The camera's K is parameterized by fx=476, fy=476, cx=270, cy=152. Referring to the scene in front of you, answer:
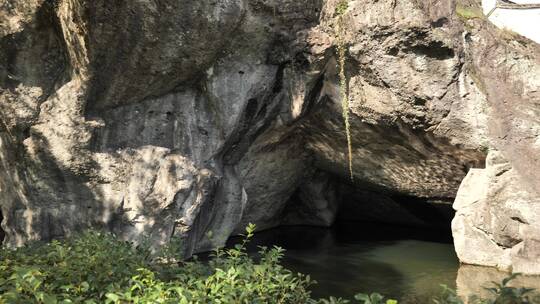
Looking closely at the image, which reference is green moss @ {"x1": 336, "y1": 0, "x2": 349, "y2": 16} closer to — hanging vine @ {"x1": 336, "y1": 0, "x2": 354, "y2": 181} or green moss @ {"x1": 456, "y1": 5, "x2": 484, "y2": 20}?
hanging vine @ {"x1": 336, "y1": 0, "x2": 354, "y2": 181}

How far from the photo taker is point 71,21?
31.4 ft

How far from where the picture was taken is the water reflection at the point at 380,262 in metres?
9.45

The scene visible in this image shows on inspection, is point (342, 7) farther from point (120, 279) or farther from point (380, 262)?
point (120, 279)

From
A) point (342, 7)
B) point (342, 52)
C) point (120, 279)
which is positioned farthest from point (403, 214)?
point (120, 279)

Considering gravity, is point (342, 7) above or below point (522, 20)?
below

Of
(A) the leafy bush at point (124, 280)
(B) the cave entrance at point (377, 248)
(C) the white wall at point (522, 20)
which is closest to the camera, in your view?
(A) the leafy bush at point (124, 280)

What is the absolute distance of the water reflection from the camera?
9.45 meters

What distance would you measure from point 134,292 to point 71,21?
7.35 meters

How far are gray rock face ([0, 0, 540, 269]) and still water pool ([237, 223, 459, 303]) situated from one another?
1.50 meters

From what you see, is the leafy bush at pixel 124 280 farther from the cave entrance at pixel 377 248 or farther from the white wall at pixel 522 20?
the white wall at pixel 522 20

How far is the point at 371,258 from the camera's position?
42.1ft

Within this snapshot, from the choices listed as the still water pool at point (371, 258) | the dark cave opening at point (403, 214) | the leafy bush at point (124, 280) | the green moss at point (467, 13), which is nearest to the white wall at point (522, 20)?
the green moss at point (467, 13)

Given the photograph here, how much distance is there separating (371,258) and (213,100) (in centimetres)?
595

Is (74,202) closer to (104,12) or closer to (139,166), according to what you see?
(139,166)
